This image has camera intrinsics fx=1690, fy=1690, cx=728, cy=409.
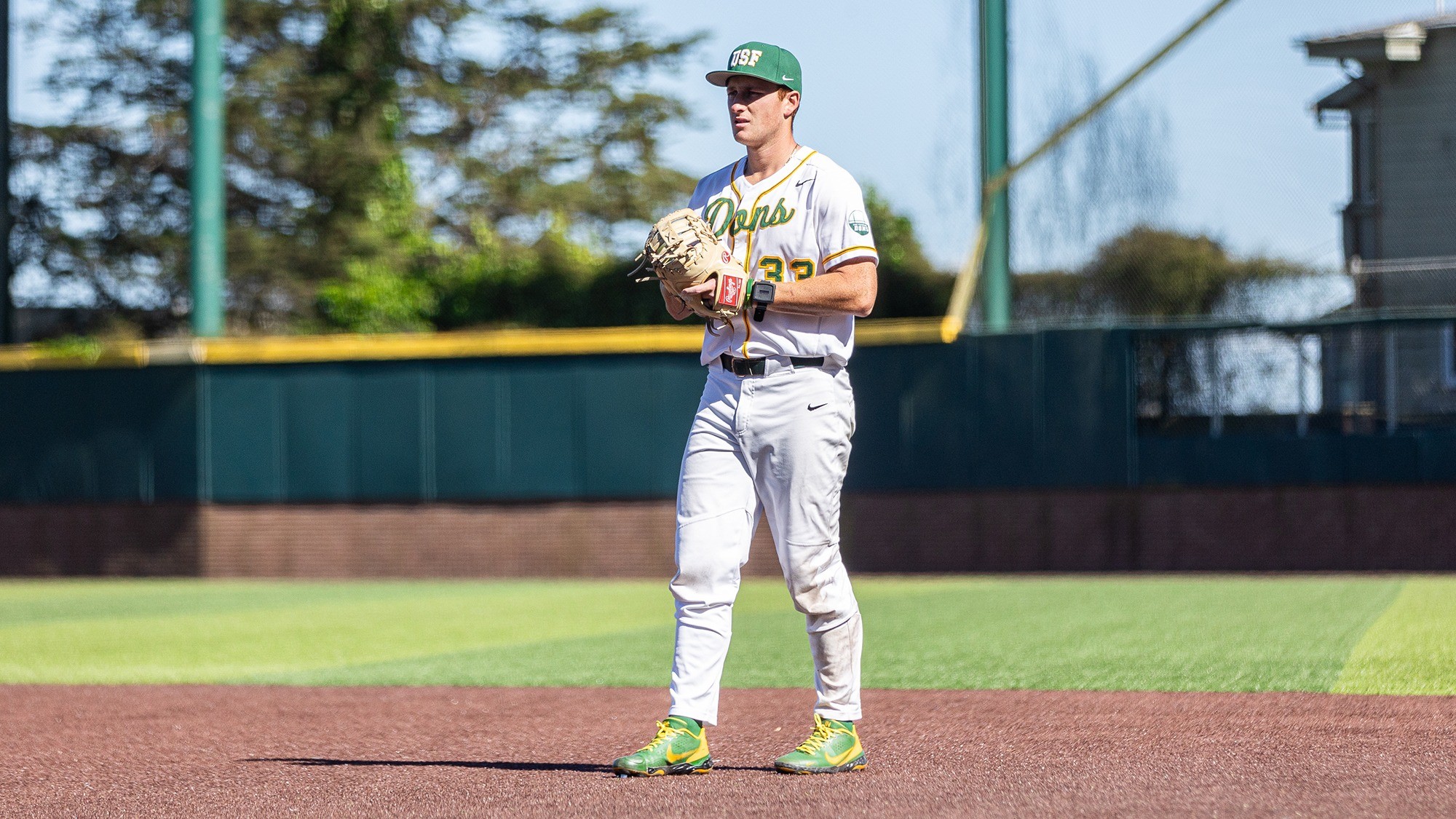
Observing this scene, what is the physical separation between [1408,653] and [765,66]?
5.05 meters

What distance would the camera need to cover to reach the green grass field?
25.7 ft

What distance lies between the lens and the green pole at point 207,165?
1848 cm

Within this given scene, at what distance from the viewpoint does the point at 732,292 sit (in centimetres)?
465

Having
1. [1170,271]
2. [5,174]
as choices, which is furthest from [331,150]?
[1170,271]

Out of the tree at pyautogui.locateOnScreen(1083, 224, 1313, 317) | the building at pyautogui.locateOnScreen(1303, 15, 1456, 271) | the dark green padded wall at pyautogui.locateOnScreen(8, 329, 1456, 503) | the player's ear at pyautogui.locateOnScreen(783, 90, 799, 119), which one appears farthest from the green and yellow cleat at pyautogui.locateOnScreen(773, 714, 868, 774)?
the building at pyautogui.locateOnScreen(1303, 15, 1456, 271)

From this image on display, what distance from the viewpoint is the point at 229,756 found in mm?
5555

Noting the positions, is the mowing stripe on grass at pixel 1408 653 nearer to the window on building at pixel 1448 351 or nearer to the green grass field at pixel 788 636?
the green grass field at pixel 788 636

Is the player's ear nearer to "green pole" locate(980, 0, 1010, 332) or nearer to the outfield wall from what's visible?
the outfield wall

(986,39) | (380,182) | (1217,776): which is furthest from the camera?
(380,182)

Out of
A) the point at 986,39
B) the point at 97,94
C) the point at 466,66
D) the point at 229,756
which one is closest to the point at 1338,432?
the point at 986,39

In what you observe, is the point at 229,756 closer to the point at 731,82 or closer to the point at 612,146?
the point at 731,82

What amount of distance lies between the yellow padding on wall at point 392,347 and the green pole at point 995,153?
2.18 feet

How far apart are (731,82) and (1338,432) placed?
37.4 feet

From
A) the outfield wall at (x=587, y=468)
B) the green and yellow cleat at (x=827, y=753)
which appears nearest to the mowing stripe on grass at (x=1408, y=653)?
the green and yellow cleat at (x=827, y=753)
